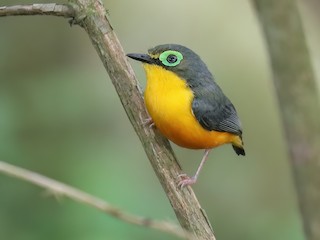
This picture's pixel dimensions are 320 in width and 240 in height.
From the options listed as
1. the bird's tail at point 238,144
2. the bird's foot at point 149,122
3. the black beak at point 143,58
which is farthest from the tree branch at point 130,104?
the bird's tail at point 238,144

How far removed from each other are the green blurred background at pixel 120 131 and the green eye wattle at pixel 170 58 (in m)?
1.28

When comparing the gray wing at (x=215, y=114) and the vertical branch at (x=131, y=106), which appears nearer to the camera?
the vertical branch at (x=131, y=106)

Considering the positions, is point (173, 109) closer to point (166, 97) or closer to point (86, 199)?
point (166, 97)

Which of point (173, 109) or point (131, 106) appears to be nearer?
point (131, 106)

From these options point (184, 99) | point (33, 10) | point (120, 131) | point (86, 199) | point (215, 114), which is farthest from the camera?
point (120, 131)

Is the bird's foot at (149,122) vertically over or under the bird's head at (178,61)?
under

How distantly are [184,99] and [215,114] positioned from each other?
246 millimetres

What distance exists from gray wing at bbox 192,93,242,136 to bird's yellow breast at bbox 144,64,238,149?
31 mm

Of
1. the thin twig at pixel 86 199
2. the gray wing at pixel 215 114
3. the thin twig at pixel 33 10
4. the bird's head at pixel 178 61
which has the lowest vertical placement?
the thin twig at pixel 86 199

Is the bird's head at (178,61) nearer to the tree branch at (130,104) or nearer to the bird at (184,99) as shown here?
the bird at (184,99)

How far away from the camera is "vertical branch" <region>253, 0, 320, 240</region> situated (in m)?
3.14

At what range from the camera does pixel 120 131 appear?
6582mm

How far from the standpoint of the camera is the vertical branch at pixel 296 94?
10.3 feet

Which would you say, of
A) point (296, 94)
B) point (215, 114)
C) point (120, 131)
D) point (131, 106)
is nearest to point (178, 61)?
point (215, 114)
